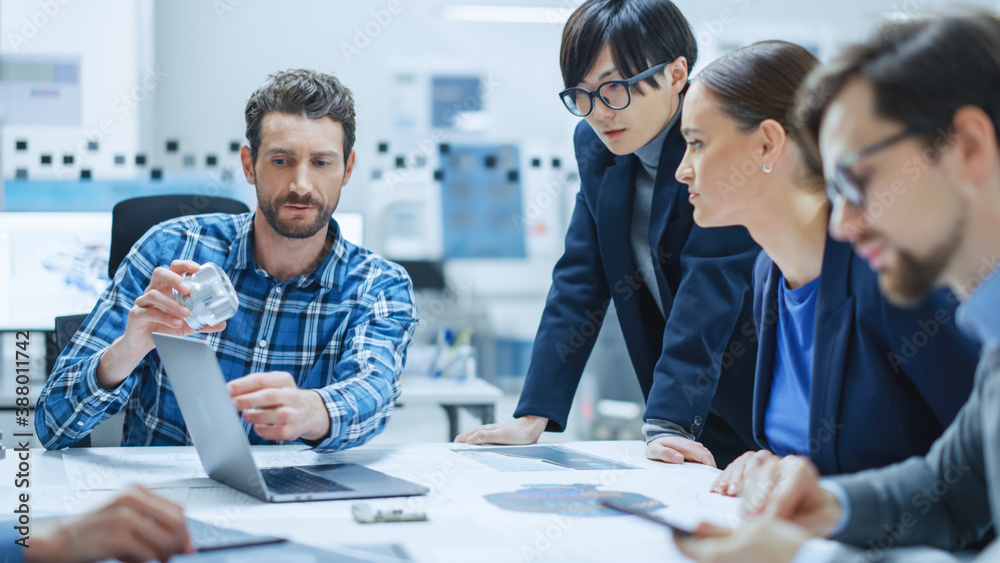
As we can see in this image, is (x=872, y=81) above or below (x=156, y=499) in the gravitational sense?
above

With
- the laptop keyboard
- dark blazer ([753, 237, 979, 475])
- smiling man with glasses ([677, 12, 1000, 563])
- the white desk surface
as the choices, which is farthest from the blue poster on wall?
smiling man with glasses ([677, 12, 1000, 563])

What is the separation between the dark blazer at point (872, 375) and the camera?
38.9 inches

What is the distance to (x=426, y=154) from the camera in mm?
3488

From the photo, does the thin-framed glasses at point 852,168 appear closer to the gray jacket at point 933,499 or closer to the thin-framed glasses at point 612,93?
the gray jacket at point 933,499

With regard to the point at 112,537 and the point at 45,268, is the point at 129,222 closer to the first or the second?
the point at 45,268

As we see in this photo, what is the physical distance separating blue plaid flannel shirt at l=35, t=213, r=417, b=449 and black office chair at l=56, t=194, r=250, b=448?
5 centimetres

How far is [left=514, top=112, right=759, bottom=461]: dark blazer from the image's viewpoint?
1.48 m

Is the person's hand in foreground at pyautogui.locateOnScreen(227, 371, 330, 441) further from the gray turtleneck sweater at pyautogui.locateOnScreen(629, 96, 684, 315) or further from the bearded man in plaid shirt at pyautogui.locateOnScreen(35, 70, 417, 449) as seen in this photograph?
the gray turtleneck sweater at pyautogui.locateOnScreen(629, 96, 684, 315)

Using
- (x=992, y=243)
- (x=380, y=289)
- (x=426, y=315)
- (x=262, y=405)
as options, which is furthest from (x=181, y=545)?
(x=426, y=315)

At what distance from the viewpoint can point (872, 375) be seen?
1.07 metres

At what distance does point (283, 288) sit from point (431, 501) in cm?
69

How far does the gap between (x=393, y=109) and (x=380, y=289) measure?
2.01 metres

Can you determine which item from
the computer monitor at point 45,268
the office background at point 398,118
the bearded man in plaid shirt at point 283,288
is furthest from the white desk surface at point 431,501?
the office background at point 398,118

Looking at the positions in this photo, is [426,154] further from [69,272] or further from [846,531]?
[846,531]
